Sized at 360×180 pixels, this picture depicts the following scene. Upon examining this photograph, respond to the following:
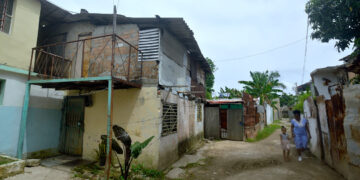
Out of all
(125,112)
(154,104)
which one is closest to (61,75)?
(125,112)

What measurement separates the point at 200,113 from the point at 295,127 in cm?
628

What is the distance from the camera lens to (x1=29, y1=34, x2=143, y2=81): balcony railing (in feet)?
23.3

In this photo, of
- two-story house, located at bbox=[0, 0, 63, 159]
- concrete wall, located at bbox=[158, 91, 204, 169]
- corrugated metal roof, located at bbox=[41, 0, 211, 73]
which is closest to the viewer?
two-story house, located at bbox=[0, 0, 63, 159]

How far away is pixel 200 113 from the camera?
1205cm

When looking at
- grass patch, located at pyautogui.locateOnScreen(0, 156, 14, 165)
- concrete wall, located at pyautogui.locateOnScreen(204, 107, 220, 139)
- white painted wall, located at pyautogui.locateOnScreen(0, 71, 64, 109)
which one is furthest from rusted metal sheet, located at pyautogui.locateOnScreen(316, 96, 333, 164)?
white painted wall, located at pyautogui.locateOnScreen(0, 71, 64, 109)

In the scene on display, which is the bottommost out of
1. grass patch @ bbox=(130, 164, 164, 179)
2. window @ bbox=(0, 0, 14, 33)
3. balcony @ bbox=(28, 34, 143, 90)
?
grass patch @ bbox=(130, 164, 164, 179)

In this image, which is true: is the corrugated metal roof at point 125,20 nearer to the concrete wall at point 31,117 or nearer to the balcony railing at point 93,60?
the balcony railing at point 93,60

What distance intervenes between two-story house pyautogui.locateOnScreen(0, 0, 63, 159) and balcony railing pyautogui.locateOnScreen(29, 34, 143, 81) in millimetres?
506

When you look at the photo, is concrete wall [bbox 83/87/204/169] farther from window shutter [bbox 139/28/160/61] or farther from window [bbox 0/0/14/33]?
window [bbox 0/0/14/33]

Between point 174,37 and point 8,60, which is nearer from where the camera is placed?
point 8,60

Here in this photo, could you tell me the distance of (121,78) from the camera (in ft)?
23.1

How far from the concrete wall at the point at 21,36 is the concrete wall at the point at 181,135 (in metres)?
5.28

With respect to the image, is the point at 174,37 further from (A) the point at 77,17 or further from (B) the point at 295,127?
(B) the point at 295,127

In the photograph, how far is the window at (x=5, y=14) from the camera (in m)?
6.30
